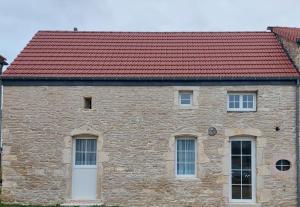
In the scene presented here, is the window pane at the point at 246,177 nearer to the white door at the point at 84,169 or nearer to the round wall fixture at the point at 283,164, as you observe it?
the round wall fixture at the point at 283,164

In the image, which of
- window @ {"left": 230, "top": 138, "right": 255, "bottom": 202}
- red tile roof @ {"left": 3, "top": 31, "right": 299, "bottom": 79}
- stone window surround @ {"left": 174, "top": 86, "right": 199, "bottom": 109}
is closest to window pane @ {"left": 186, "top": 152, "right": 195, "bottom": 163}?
window @ {"left": 230, "top": 138, "right": 255, "bottom": 202}

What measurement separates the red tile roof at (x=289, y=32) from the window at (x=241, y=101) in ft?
7.05

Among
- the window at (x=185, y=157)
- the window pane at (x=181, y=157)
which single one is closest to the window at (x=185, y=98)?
the window at (x=185, y=157)

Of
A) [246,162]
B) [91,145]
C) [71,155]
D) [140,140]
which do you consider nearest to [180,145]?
[140,140]

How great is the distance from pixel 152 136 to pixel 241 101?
2.91 meters

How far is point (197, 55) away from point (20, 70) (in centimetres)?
568

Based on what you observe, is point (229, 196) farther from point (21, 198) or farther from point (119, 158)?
point (21, 198)

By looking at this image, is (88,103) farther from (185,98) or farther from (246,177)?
(246,177)

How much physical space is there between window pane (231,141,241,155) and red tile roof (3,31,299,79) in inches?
78.7

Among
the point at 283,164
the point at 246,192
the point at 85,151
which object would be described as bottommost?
the point at 246,192

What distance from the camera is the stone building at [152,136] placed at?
14.0 meters

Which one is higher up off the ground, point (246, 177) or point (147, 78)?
point (147, 78)

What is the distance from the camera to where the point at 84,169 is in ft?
47.0

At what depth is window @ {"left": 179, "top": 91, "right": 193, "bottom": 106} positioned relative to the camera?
1438 centimetres
